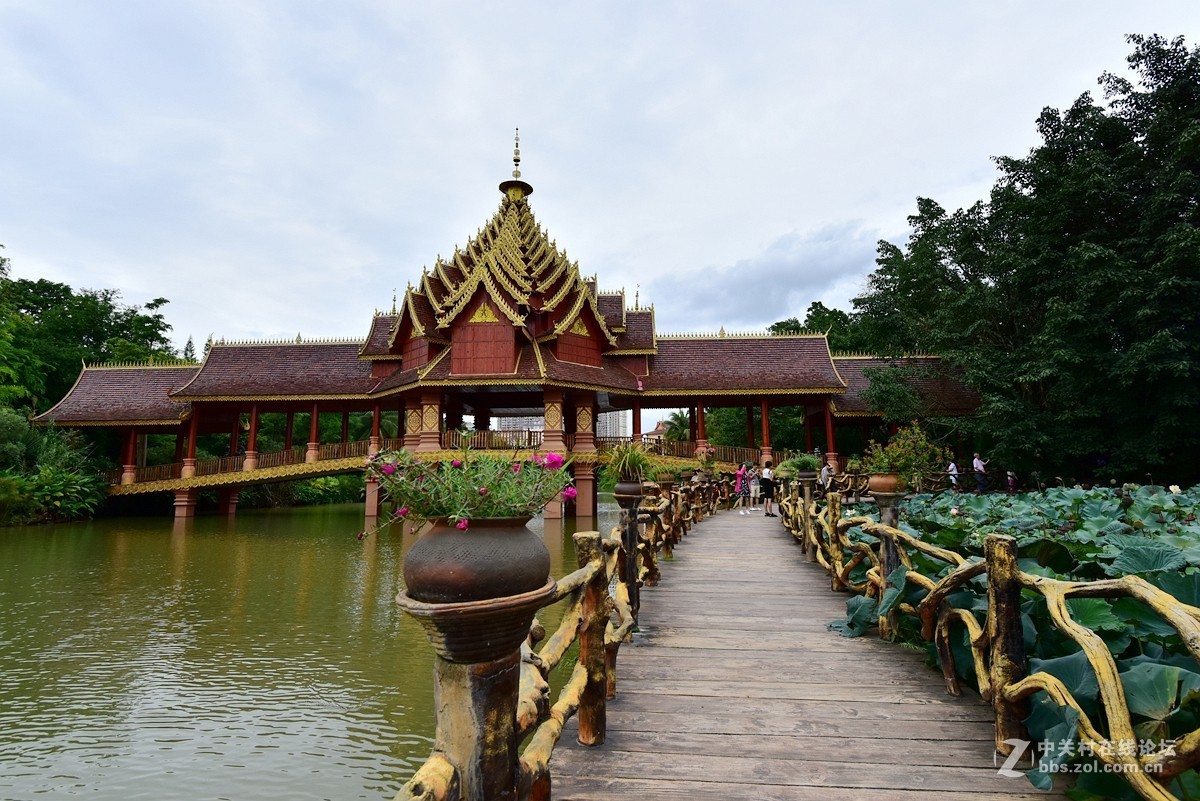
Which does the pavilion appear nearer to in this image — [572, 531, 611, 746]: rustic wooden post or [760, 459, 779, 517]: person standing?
[760, 459, 779, 517]: person standing

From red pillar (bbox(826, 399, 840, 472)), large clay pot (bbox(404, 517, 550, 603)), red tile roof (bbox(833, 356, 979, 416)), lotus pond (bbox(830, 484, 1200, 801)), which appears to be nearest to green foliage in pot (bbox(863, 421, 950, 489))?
lotus pond (bbox(830, 484, 1200, 801))

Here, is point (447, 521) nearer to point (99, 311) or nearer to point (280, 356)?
point (280, 356)

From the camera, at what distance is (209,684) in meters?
5.18

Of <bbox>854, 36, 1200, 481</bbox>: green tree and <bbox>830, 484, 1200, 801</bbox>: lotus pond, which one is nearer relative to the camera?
<bbox>830, 484, 1200, 801</bbox>: lotus pond

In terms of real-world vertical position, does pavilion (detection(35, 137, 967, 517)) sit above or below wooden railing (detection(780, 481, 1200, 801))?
above

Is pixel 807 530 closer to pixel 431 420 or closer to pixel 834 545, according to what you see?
pixel 834 545

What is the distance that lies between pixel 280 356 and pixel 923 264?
2352 cm

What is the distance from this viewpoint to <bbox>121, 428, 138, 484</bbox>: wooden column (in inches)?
892

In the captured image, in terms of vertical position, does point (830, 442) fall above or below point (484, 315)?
below

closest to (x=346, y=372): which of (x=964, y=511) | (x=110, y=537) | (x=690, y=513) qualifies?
(x=110, y=537)

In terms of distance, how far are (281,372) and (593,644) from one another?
23677mm

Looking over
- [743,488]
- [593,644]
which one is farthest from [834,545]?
[743,488]

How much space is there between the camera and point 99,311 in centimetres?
3142

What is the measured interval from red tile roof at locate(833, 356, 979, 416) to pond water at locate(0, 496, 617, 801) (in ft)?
49.1
